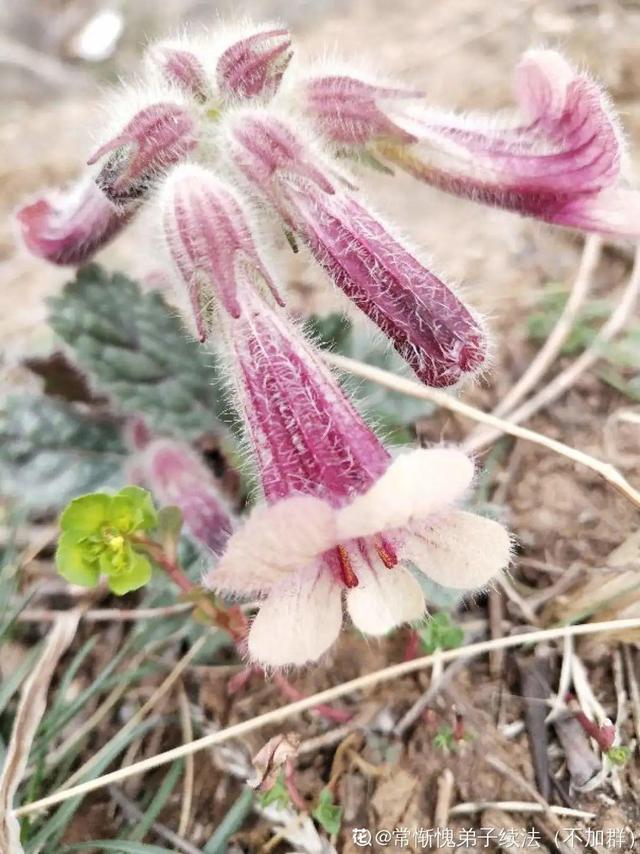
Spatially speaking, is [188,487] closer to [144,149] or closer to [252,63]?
[144,149]

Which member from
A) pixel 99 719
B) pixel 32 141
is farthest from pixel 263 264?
pixel 32 141

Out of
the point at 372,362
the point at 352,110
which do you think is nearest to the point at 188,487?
the point at 372,362

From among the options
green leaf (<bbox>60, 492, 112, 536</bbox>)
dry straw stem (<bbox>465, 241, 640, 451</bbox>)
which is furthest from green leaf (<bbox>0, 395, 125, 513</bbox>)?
dry straw stem (<bbox>465, 241, 640, 451</bbox>)

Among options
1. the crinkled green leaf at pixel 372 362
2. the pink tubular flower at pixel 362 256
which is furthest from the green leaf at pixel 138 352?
the pink tubular flower at pixel 362 256

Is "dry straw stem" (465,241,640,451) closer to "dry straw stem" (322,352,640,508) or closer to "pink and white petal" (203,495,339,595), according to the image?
"dry straw stem" (322,352,640,508)

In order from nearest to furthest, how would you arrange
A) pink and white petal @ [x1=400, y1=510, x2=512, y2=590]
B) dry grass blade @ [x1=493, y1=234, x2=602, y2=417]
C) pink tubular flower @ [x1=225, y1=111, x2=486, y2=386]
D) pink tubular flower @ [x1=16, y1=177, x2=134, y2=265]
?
pink and white petal @ [x1=400, y1=510, x2=512, y2=590] → pink tubular flower @ [x1=225, y1=111, x2=486, y2=386] → pink tubular flower @ [x1=16, y1=177, x2=134, y2=265] → dry grass blade @ [x1=493, y1=234, x2=602, y2=417]

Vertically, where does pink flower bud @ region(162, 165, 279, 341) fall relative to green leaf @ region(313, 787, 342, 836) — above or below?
above

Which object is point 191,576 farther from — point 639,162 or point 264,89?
point 639,162
